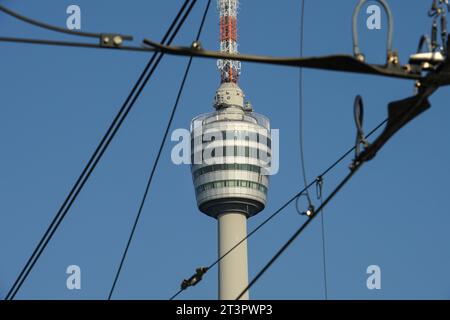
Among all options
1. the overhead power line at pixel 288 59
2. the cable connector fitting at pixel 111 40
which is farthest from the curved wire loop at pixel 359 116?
the cable connector fitting at pixel 111 40

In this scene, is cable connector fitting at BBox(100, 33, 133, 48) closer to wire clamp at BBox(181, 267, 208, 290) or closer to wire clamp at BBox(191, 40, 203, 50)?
wire clamp at BBox(191, 40, 203, 50)

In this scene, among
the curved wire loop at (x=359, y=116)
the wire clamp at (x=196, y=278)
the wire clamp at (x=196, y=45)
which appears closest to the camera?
the wire clamp at (x=196, y=45)

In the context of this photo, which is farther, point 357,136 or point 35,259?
point 35,259

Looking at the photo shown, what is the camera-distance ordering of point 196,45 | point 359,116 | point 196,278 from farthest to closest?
point 196,278 → point 359,116 → point 196,45

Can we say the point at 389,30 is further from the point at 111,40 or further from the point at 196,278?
the point at 196,278

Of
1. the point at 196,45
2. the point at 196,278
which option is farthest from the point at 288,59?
the point at 196,278

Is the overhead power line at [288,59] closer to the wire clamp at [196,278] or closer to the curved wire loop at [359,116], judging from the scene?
the curved wire loop at [359,116]
